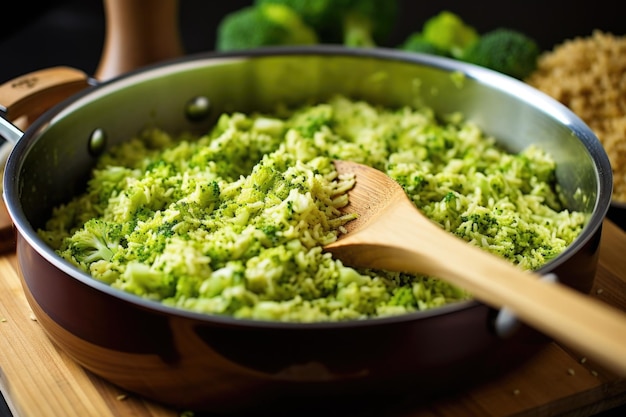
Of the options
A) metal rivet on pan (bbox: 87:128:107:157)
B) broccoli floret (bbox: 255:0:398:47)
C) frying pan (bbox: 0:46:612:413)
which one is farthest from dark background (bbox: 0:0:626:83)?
frying pan (bbox: 0:46:612:413)

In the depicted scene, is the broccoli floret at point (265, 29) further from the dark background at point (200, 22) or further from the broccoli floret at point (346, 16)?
the dark background at point (200, 22)

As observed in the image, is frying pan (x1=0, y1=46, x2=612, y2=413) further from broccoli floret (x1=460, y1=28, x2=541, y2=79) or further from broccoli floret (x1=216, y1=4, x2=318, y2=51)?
broccoli floret (x1=216, y1=4, x2=318, y2=51)

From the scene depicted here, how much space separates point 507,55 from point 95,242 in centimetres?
180

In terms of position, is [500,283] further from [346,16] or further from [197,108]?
[346,16]

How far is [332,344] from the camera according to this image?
146 centimetres

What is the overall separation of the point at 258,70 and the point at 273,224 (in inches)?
41.6

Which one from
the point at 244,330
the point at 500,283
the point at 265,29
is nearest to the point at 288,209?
the point at 244,330

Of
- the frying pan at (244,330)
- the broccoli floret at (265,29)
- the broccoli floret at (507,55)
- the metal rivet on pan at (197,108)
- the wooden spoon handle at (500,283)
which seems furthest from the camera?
the broccoli floret at (265,29)

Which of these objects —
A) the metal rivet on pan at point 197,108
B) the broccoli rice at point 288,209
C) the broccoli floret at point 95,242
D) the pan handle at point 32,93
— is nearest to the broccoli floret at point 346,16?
the broccoli rice at point 288,209

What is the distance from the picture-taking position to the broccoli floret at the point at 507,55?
305 cm

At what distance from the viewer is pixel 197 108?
2664mm

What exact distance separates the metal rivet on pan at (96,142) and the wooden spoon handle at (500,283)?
3.27ft

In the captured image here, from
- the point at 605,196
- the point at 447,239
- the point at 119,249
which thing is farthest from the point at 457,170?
the point at 119,249

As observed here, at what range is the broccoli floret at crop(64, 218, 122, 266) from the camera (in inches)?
75.5
